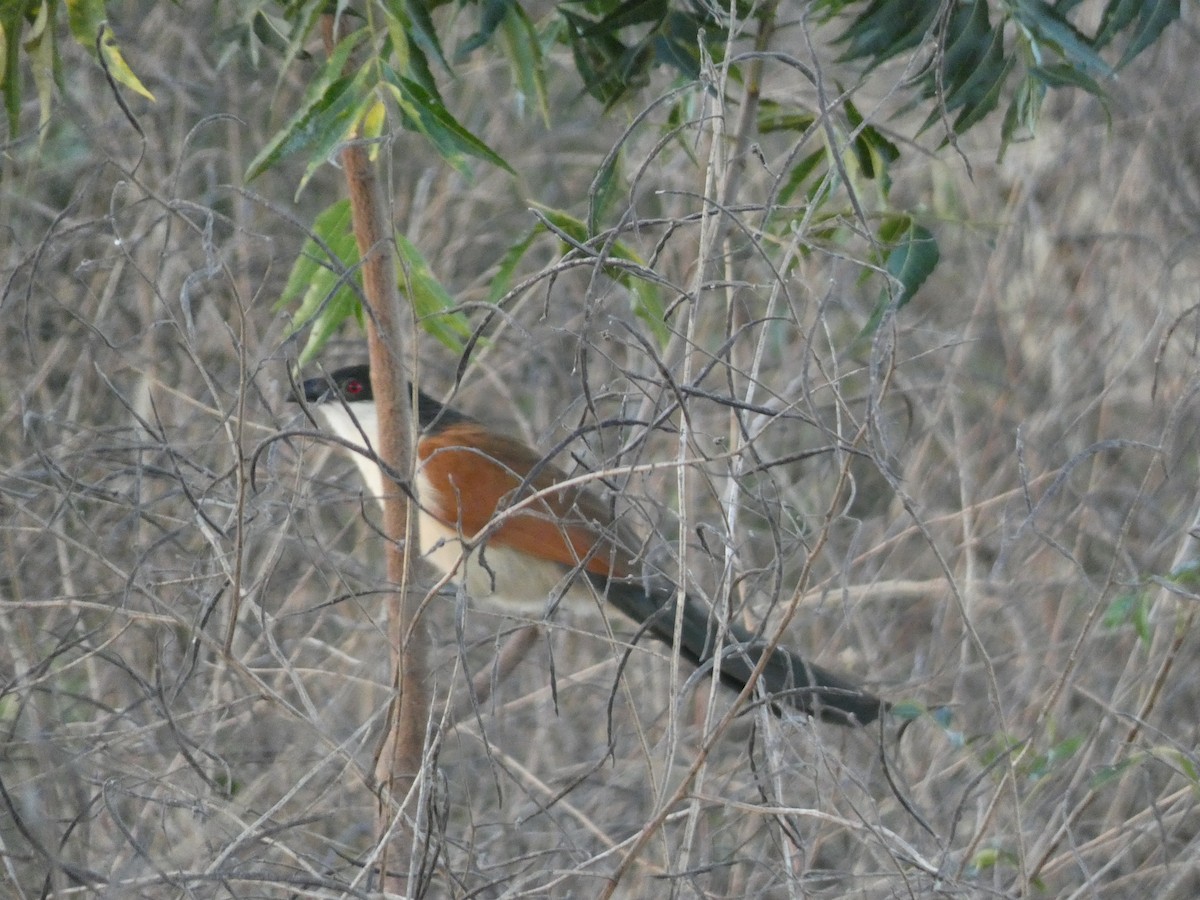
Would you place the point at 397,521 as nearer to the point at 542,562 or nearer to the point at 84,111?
the point at 542,562

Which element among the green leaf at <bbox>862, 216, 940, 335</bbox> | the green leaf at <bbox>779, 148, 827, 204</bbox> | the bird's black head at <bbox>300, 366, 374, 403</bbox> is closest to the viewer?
the green leaf at <bbox>862, 216, 940, 335</bbox>

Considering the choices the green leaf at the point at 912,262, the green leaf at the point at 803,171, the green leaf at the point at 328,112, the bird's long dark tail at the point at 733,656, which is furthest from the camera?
the bird's long dark tail at the point at 733,656

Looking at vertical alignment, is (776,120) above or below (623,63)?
below

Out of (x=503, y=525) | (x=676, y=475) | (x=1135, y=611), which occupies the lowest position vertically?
(x=503, y=525)

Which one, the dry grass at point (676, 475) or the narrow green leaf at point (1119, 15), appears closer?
the narrow green leaf at point (1119, 15)

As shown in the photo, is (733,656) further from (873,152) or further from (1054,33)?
(1054,33)

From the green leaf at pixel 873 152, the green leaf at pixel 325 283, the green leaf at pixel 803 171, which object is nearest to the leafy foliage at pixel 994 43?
the green leaf at pixel 873 152

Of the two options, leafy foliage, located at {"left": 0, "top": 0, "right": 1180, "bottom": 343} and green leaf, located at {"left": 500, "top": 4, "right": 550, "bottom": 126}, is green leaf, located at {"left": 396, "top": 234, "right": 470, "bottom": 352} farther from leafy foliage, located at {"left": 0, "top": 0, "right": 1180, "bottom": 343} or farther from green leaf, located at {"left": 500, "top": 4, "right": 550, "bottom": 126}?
green leaf, located at {"left": 500, "top": 4, "right": 550, "bottom": 126}

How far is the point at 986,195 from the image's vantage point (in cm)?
579

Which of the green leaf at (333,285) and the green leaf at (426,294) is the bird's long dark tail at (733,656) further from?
the green leaf at (333,285)

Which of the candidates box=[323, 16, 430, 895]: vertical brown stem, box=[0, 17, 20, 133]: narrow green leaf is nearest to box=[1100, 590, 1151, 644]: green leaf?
box=[323, 16, 430, 895]: vertical brown stem

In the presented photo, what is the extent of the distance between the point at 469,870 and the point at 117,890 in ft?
1.68

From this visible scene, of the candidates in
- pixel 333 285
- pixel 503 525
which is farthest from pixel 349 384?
pixel 333 285

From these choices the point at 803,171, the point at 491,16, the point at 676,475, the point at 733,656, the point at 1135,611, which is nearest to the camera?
the point at 491,16
